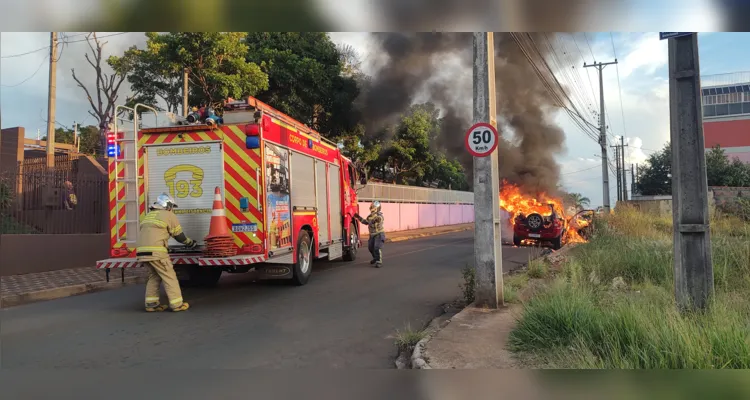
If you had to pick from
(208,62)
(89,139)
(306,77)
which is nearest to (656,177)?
(306,77)

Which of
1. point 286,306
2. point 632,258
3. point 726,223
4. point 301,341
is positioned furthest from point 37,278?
point 726,223

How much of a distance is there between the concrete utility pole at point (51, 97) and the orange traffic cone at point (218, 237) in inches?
323

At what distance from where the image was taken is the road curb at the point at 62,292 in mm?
7477

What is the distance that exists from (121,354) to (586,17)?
5.52m

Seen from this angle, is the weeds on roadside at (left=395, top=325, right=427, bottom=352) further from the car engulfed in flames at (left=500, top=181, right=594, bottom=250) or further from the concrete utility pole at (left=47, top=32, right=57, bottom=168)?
the concrete utility pole at (left=47, top=32, right=57, bottom=168)

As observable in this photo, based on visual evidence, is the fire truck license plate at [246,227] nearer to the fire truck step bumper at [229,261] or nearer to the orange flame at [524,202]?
the fire truck step bumper at [229,261]

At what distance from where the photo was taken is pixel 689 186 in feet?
15.3

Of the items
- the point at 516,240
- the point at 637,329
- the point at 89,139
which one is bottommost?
the point at 637,329

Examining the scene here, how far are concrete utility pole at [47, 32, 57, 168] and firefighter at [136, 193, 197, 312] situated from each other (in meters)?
7.98

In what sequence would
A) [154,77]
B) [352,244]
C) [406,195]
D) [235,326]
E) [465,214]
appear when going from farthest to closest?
[465,214], [406,195], [154,77], [352,244], [235,326]

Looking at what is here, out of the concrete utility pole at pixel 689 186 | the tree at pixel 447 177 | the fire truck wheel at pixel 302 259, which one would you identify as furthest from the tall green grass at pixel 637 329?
the tree at pixel 447 177

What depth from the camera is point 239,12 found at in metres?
4.33

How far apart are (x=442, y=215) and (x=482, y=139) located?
29515mm

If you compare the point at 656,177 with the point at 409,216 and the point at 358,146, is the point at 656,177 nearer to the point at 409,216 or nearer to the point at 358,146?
the point at 409,216
